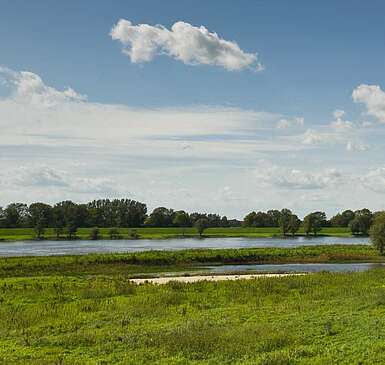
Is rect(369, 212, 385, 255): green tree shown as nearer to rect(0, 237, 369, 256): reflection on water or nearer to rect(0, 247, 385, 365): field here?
rect(0, 237, 369, 256): reflection on water

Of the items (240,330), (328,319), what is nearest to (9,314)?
(240,330)

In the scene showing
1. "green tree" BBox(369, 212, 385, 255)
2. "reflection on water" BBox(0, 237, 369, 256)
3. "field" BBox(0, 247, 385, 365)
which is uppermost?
"green tree" BBox(369, 212, 385, 255)

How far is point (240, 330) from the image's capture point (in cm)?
2084

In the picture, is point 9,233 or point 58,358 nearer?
point 58,358

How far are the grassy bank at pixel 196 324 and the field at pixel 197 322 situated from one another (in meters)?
0.04

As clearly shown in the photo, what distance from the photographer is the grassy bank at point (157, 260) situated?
64.6 meters

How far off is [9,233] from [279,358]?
19176 centimetres

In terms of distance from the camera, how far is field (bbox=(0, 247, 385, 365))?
693 inches

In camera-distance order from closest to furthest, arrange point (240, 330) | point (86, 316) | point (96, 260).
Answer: point (240, 330), point (86, 316), point (96, 260)

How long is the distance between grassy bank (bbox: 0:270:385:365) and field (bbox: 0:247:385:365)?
4cm

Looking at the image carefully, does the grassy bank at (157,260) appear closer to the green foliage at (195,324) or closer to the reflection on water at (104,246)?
the reflection on water at (104,246)

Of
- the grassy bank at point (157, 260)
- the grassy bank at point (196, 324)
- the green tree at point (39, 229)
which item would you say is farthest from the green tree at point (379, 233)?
the green tree at point (39, 229)

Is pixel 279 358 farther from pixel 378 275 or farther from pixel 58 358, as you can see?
pixel 378 275

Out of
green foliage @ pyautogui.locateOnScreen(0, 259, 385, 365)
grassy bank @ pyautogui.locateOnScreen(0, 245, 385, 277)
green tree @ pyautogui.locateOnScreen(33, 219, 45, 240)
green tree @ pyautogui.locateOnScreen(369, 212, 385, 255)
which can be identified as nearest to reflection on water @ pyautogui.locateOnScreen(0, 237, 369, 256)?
grassy bank @ pyautogui.locateOnScreen(0, 245, 385, 277)
